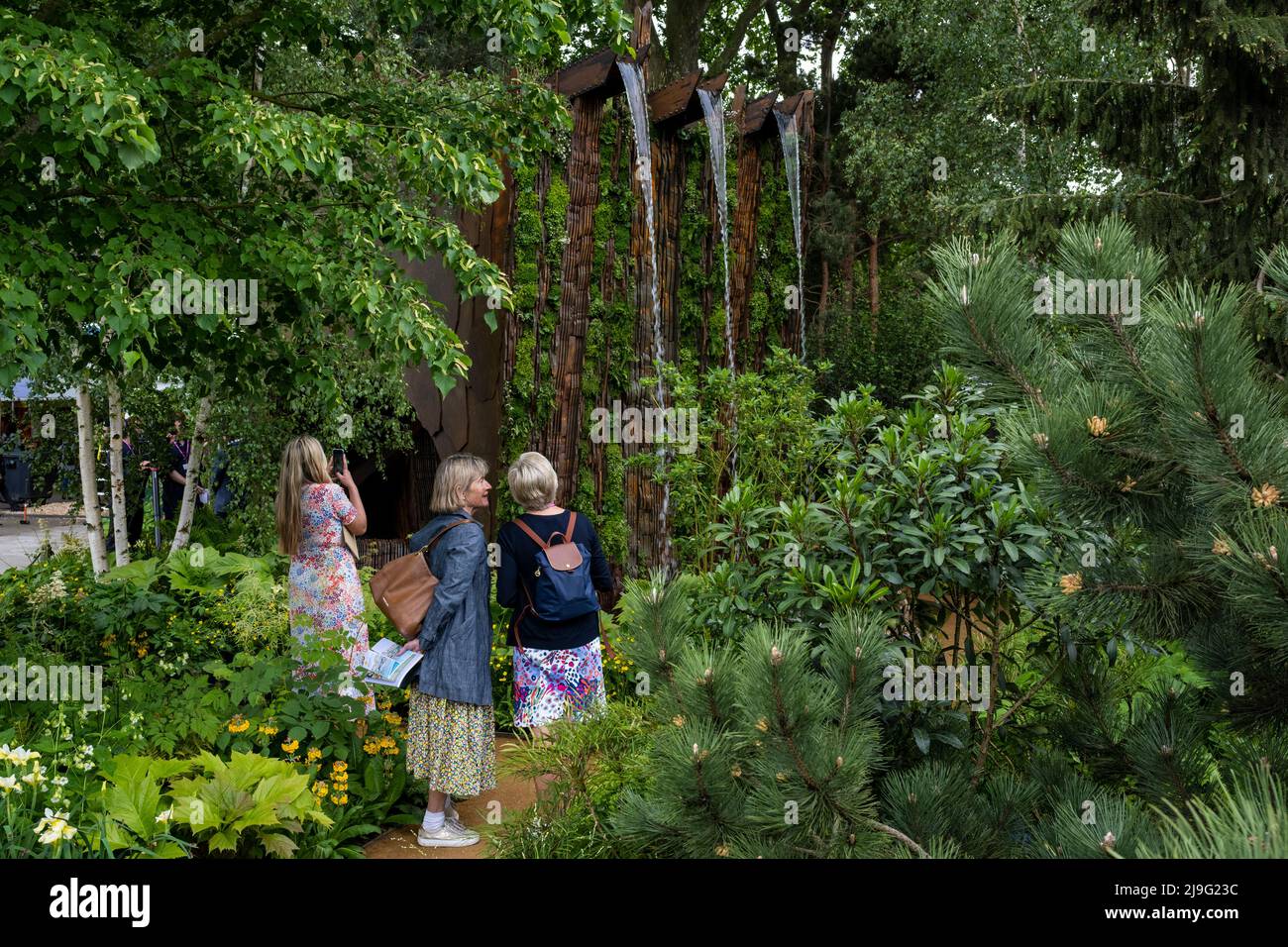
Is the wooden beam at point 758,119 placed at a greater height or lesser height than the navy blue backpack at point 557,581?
greater

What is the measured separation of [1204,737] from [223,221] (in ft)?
14.7

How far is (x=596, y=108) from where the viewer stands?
9.12 m

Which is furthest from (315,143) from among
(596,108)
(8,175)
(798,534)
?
(596,108)

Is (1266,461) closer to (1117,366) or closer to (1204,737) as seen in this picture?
(1117,366)

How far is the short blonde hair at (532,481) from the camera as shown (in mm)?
5039

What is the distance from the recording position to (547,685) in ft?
16.7

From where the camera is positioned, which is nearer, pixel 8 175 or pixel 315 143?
pixel 315 143

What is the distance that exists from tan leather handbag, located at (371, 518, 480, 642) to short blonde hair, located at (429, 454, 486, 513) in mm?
96

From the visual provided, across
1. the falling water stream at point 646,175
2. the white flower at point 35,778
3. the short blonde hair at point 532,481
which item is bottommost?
the white flower at point 35,778

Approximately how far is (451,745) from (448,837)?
1.31ft
